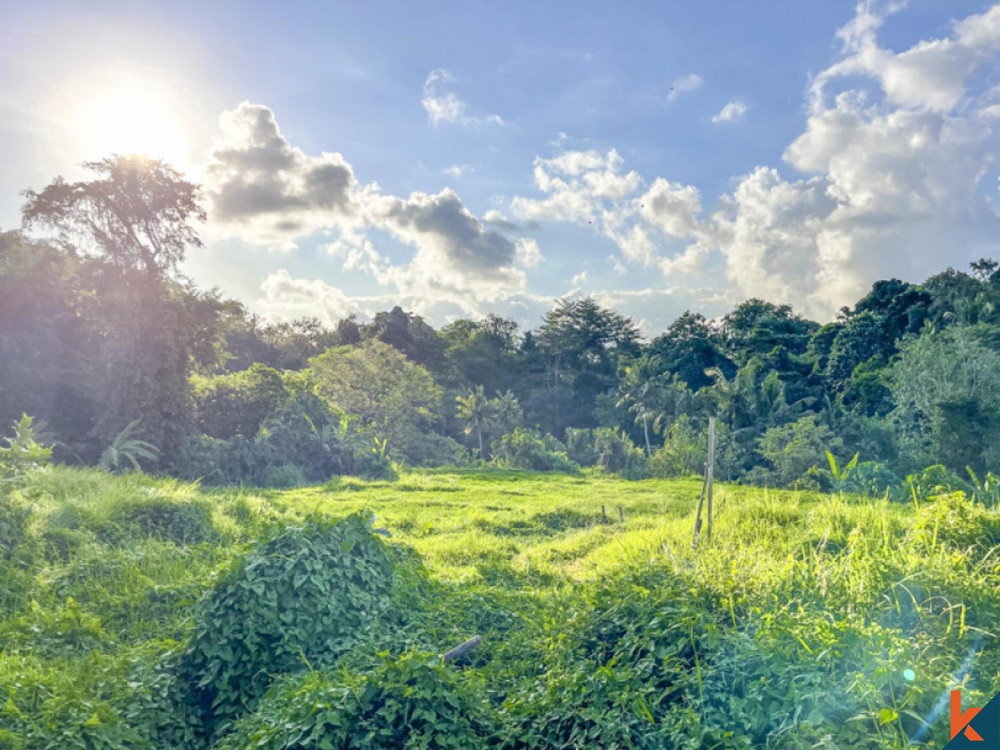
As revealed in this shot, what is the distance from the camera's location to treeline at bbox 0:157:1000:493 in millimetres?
17812

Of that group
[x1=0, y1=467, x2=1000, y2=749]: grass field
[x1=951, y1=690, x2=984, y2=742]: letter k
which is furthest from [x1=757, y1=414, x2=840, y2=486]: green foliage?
[x1=951, y1=690, x2=984, y2=742]: letter k

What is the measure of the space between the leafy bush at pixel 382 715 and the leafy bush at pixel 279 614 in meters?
0.84

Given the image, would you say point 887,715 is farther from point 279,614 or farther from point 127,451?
point 127,451

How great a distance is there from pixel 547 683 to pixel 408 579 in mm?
2390

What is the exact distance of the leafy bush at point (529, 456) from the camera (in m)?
28.2

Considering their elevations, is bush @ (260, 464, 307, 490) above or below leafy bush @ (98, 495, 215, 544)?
below

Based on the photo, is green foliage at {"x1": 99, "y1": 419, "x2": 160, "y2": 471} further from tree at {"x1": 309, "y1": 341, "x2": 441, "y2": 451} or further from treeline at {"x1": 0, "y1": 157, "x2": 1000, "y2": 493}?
tree at {"x1": 309, "y1": 341, "x2": 441, "y2": 451}

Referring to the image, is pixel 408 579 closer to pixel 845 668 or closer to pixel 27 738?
pixel 27 738

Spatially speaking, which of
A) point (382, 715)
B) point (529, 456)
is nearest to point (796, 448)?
point (529, 456)

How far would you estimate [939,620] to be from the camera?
4.09 meters

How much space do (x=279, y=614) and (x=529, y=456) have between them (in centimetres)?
2342

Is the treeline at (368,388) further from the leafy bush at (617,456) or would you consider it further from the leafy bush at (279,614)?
the leafy bush at (279,614)

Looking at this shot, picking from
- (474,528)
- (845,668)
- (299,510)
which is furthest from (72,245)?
(845,668)

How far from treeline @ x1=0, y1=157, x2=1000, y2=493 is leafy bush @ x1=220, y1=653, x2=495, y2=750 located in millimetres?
7064
